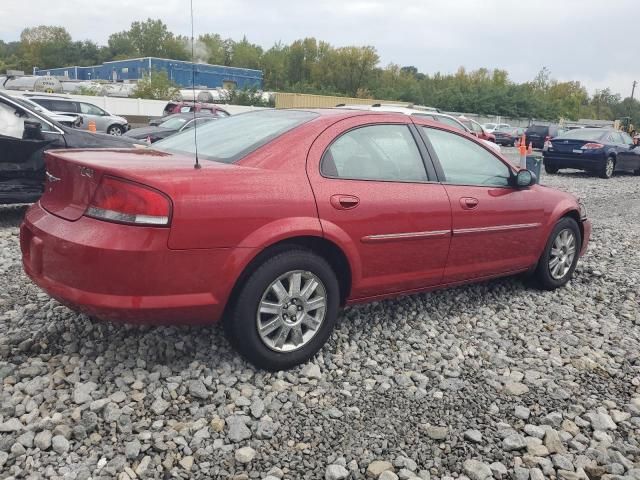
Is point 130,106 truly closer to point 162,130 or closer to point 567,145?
point 162,130

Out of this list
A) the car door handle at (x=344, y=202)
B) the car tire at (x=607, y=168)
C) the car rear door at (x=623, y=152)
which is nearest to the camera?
the car door handle at (x=344, y=202)

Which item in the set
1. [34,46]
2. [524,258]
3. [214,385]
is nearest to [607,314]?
[524,258]

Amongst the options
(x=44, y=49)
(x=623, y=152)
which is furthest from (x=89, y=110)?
(x=44, y=49)

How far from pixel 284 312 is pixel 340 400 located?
56cm

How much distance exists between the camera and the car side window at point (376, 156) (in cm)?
367

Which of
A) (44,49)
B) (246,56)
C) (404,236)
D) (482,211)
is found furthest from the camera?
(44,49)

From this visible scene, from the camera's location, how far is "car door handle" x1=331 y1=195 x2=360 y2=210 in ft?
11.5

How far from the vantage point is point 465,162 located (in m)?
4.49

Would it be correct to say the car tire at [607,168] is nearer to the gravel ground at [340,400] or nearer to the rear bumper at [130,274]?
the gravel ground at [340,400]

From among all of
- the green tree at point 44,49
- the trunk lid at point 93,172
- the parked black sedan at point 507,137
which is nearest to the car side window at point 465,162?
the trunk lid at point 93,172

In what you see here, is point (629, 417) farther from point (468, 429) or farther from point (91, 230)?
point (91, 230)

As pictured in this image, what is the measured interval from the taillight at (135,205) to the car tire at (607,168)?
15.9m

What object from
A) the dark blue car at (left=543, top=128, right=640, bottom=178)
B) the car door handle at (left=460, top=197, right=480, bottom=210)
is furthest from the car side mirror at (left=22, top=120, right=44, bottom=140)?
the dark blue car at (left=543, top=128, right=640, bottom=178)

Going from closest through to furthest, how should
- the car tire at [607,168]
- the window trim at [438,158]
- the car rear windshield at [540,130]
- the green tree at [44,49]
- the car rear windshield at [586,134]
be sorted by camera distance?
1. the window trim at [438,158]
2. the car tire at [607,168]
3. the car rear windshield at [586,134]
4. the car rear windshield at [540,130]
5. the green tree at [44,49]
